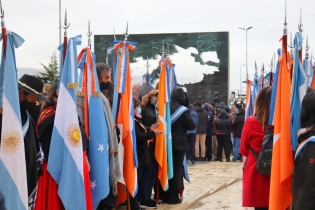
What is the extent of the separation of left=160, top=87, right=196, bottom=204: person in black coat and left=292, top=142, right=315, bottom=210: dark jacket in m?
4.69

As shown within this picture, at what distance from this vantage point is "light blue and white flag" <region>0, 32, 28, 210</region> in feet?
13.1

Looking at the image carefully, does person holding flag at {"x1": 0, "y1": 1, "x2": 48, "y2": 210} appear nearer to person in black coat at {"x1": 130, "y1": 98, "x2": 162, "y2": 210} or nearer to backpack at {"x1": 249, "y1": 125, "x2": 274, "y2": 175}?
backpack at {"x1": 249, "y1": 125, "x2": 274, "y2": 175}

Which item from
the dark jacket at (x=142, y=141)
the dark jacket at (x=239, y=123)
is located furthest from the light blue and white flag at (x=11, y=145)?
the dark jacket at (x=239, y=123)

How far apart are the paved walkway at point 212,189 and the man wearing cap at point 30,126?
359 centimetres

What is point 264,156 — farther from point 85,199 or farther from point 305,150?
point 85,199

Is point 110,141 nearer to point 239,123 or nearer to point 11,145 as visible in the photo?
point 11,145

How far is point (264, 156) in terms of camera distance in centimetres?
511

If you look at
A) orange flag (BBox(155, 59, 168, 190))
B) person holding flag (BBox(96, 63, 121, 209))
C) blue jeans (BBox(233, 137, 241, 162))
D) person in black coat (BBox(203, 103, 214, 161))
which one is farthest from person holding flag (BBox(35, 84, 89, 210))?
blue jeans (BBox(233, 137, 241, 162))

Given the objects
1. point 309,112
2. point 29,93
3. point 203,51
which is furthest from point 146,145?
point 203,51

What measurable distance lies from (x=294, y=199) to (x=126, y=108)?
3.51 metres

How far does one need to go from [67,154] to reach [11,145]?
1162 mm

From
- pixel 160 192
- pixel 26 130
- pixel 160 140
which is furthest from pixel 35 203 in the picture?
pixel 160 192

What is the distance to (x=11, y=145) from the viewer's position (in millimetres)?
4012

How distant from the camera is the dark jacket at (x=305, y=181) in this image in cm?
365
